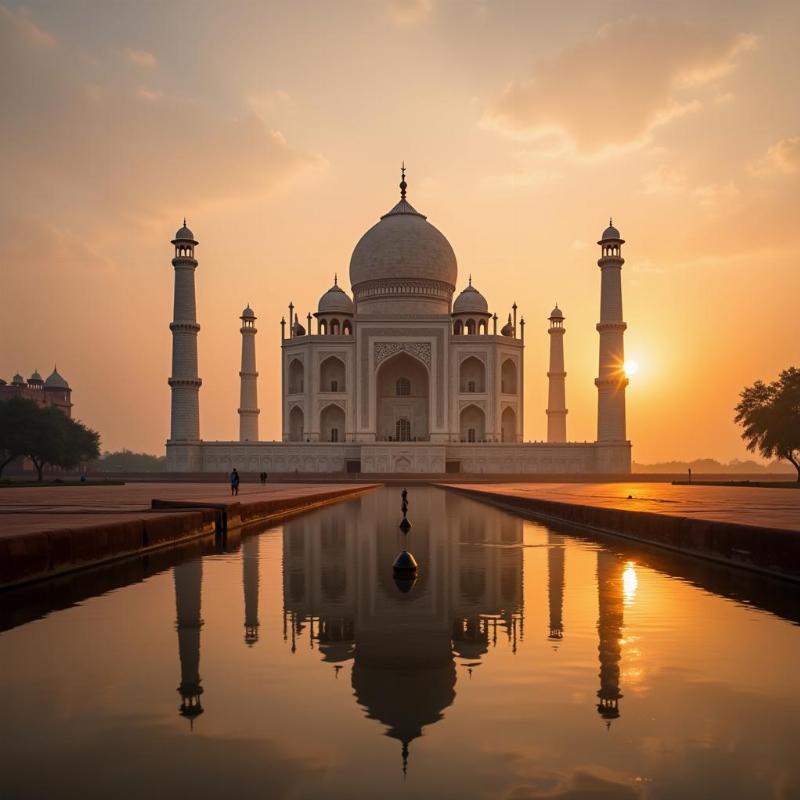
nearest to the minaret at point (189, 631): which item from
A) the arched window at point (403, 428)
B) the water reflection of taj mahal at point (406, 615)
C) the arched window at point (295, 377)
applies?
the water reflection of taj mahal at point (406, 615)

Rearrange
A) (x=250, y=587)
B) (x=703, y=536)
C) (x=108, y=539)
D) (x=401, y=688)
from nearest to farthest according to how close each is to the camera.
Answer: (x=401, y=688)
(x=250, y=587)
(x=108, y=539)
(x=703, y=536)

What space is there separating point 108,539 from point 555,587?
4.52 meters

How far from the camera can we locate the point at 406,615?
522cm

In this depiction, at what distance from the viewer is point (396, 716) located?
10.2ft

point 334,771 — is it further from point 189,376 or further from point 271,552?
point 189,376

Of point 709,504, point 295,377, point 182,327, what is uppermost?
point 182,327

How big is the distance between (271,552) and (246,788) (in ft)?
22.6

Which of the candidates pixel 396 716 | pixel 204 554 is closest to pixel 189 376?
pixel 204 554

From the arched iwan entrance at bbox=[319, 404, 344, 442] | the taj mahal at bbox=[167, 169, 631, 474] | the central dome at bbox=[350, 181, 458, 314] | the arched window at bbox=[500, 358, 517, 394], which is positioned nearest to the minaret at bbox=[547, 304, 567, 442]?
the taj mahal at bbox=[167, 169, 631, 474]

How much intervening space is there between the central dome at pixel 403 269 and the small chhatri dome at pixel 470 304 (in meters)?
1.15

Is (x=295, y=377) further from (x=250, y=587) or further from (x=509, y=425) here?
(x=250, y=587)

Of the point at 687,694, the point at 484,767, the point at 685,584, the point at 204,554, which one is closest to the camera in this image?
the point at 484,767

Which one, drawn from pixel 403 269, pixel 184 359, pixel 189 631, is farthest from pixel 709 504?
pixel 403 269

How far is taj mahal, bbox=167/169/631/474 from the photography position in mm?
46219
